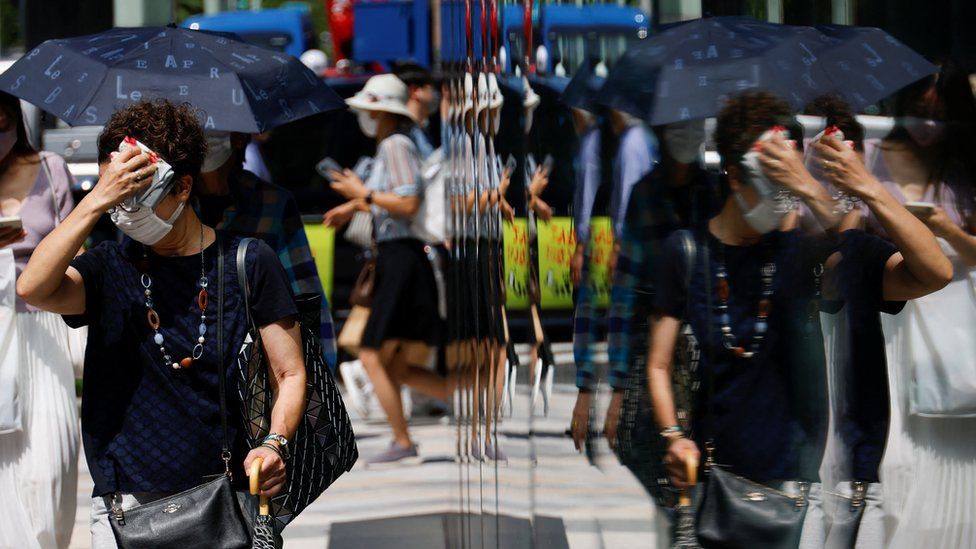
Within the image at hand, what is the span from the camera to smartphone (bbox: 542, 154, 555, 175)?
3.26 meters

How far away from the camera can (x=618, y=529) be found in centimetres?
297

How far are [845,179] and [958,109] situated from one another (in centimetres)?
20

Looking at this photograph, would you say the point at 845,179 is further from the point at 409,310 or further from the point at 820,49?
the point at 409,310

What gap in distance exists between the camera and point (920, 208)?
8.00ft

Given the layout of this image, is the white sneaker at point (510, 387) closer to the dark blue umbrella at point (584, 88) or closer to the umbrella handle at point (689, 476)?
the dark blue umbrella at point (584, 88)

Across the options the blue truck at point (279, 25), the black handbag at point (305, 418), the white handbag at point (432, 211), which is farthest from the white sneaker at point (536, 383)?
the blue truck at point (279, 25)

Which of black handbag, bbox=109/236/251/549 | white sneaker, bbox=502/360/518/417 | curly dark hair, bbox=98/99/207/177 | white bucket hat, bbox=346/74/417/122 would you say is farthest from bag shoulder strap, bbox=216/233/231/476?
white bucket hat, bbox=346/74/417/122

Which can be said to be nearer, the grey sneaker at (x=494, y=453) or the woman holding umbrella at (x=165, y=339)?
the woman holding umbrella at (x=165, y=339)

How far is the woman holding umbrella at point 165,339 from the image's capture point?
3250mm

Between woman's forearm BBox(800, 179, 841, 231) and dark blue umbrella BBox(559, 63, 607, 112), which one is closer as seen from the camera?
woman's forearm BBox(800, 179, 841, 231)

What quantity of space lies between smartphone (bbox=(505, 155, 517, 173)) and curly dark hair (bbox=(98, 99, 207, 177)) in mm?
753

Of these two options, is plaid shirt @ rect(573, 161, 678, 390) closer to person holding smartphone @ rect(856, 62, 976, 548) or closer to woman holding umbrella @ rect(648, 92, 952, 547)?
woman holding umbrella @ rect(648, 92, 952, 547)

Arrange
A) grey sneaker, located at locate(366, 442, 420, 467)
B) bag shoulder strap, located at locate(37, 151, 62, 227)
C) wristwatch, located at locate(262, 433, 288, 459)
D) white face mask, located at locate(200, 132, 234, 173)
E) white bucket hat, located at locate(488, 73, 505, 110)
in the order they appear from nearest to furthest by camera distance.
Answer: wristwatch, located at locate(262, 433, 288, 459) → white bucket hat, located at locate(488, 73, 505, 110) → white face mask, located at locate(200, 132, 234, 173) → bag shoulder strap, located at locate(37, 151, 62, 227) → grey sneaker, located at locate(366, 442, 420, 467)

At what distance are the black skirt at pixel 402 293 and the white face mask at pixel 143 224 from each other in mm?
3910
